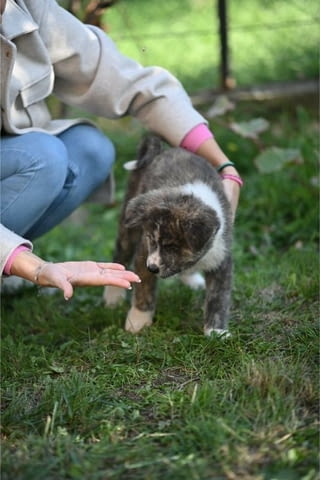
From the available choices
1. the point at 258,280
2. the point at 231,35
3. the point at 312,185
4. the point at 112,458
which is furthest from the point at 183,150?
the point at 231,35

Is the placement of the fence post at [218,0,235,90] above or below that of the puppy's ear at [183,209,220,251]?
below

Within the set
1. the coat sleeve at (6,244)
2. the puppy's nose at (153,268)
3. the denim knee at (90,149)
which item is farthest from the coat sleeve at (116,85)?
the coat sleeve at (6,244)

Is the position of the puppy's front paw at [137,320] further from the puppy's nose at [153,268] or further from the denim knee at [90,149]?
the denim knee at [90,149]

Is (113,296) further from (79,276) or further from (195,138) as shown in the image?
(79,276)

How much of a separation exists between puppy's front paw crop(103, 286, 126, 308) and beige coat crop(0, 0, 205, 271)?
854 mm

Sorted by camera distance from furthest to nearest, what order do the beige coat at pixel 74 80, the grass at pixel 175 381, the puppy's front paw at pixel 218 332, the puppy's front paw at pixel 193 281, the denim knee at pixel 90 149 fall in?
the puppy's front paw at pixel 193 281, the denim knee at pixel 90 149, the beige coat at pixel 74 80, the puppy's front paw at pixel 218 332, the grass at pixel 175 381

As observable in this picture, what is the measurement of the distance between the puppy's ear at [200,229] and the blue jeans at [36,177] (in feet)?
2.46

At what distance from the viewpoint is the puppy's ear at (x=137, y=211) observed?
11.9ft

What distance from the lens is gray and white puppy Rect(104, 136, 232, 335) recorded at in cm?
355

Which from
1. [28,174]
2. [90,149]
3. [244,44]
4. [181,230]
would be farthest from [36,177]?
[244,44]

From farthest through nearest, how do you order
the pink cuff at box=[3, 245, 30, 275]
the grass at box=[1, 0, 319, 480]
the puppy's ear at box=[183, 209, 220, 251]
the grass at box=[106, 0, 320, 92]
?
the grass at box=[106, 0, 320, 92], the puppy's ear at box=[183, 209, 220, 251], the pink cuff at box=[3, 245, 30, 275], the grass at box=[1, 0, 319, 480]

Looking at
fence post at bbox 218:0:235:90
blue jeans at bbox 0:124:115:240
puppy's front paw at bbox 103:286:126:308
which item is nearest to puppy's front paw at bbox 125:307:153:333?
puppy's front paw at bbox 103:286:126:308

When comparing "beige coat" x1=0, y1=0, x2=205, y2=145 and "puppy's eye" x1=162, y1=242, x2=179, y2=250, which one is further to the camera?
"beige coat" x1=0, y1=0, x2=205, y2=145

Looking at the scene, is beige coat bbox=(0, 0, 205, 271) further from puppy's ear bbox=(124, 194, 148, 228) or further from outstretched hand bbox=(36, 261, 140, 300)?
outstretched hand bbox=(36, 261, 140, 300)
